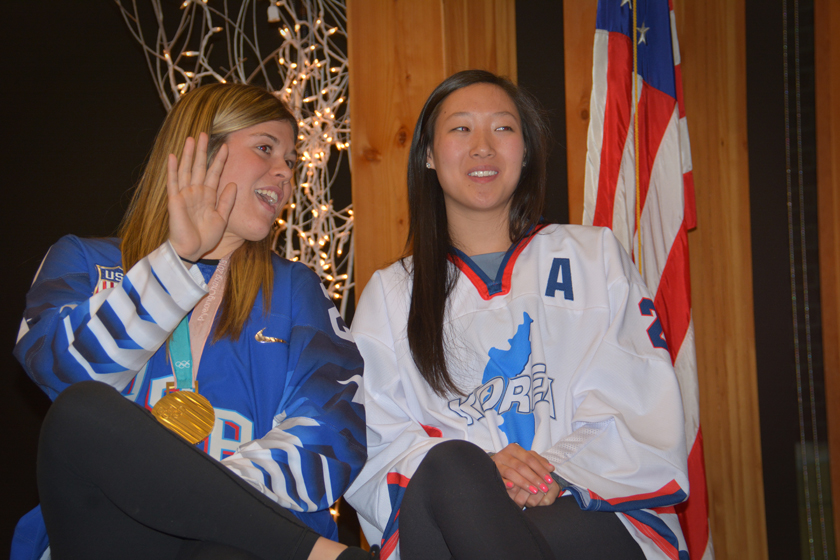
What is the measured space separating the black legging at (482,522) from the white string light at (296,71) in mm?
1296

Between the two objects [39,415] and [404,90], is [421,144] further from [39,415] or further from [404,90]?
[39,415]

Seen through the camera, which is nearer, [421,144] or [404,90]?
[421,144]

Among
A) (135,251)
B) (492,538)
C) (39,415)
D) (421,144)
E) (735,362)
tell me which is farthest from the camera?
(39,415)

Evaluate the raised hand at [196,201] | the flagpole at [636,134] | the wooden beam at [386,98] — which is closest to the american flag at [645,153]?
the flagpole at [636,134]

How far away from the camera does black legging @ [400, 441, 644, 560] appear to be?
97 centimetres

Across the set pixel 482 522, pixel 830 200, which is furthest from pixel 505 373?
pixel 830 200

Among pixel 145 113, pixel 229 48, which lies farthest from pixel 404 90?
pixel 145 113

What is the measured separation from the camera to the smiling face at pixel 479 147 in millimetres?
1582

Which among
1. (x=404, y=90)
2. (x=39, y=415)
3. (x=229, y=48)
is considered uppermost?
(x=229, y=48)

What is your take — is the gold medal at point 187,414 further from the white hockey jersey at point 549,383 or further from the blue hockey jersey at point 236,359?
the white hockey jersey at point 549,383

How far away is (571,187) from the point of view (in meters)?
2.18

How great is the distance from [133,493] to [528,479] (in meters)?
0.73

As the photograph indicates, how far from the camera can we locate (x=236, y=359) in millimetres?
1379

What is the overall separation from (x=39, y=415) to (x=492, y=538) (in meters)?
2.17
